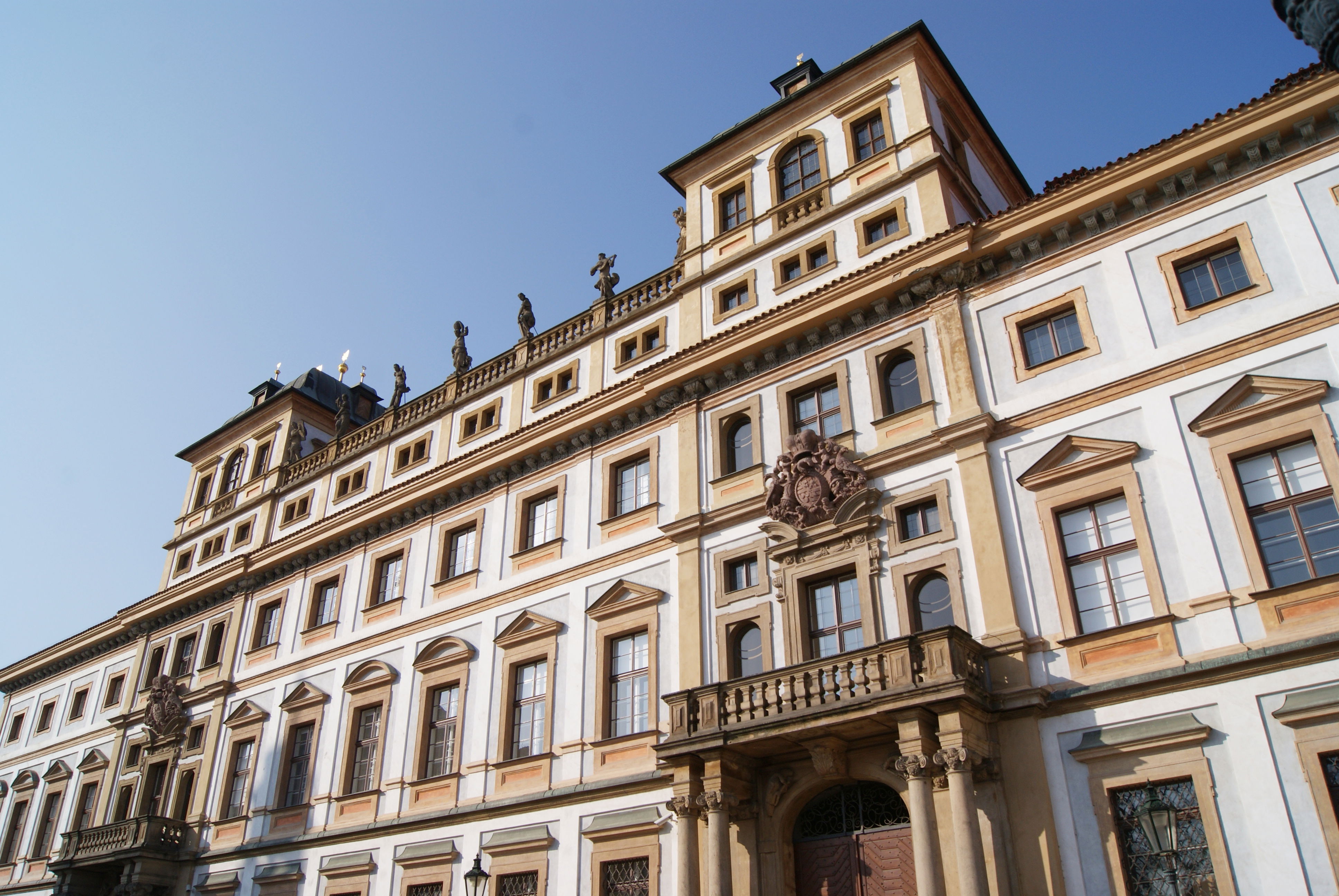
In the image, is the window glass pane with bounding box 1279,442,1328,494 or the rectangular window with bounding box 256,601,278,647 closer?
the window glass pane with bounding box 1279,442,1328,494

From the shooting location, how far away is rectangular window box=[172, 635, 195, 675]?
33.7m

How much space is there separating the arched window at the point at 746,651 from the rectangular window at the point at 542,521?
654 centimetres

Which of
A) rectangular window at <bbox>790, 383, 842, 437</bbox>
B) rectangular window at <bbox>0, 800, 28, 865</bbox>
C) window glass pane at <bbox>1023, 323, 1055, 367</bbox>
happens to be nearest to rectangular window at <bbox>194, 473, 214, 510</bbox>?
rectangular window at <bbox>0, 800, 28, 865</bbox>

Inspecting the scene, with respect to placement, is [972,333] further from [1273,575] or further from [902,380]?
[1273,575]

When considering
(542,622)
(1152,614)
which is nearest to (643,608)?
(542,622)

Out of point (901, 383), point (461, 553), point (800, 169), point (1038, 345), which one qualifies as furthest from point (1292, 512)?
point (461, 553)

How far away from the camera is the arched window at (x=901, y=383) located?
19.9 m

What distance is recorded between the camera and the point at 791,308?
71.5ft

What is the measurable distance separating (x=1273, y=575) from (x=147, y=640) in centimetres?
3508

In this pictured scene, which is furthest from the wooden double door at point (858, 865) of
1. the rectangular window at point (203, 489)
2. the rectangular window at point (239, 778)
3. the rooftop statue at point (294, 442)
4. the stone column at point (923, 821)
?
the rectangular window at point (203, 489)

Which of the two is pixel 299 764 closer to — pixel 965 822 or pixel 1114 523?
pixel 965 822

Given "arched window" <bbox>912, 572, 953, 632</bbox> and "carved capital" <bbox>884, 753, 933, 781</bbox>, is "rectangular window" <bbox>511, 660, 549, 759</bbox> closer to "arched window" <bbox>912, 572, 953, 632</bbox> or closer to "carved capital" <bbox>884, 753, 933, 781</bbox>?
"arched window" <bbox>912, 572, 953, 632</bbox>

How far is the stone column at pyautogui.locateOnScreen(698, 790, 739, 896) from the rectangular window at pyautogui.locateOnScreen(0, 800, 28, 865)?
31.8 meters

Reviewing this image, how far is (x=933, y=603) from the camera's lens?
17.8 meters
